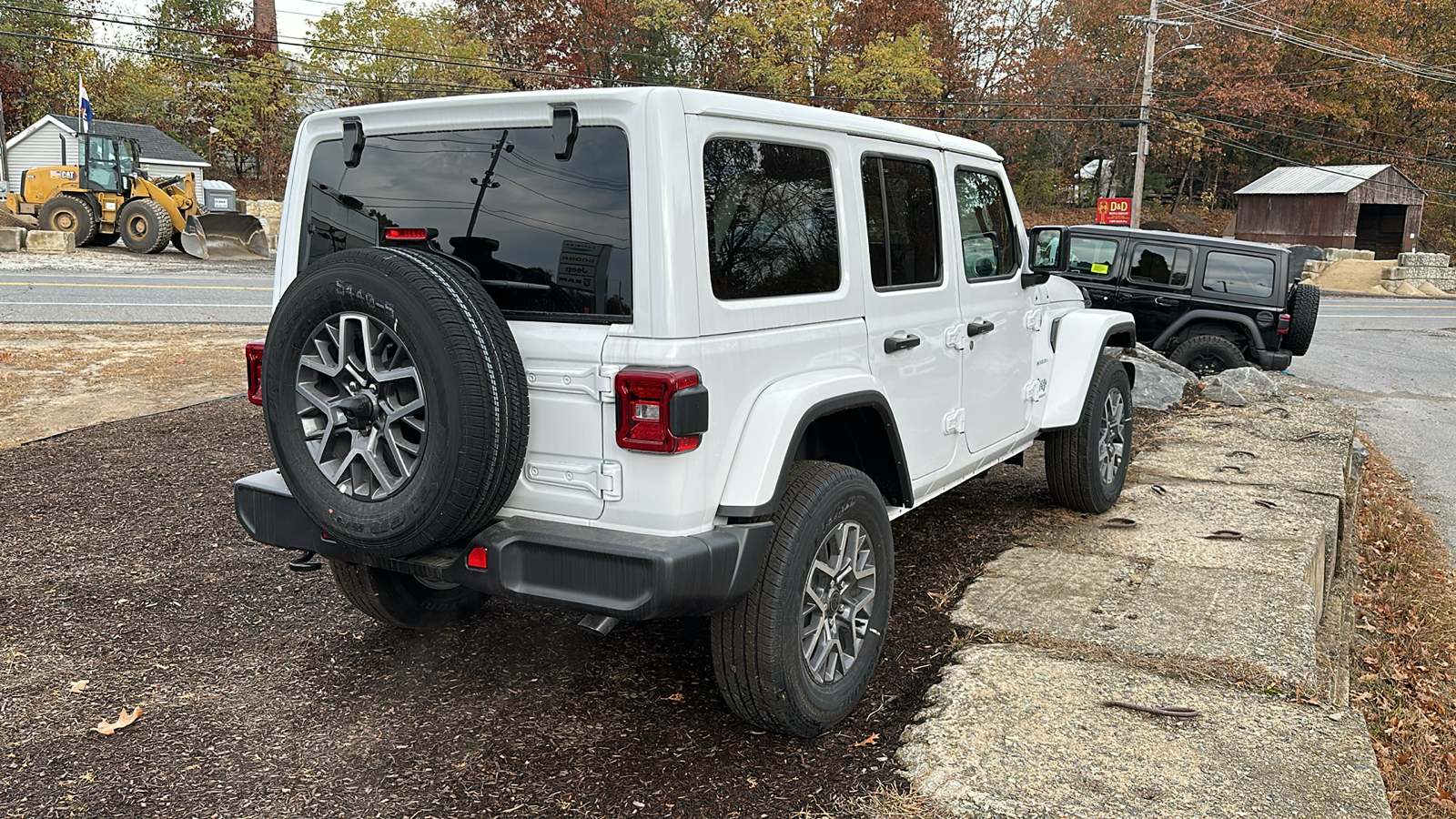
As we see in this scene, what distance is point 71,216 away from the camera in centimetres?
2562

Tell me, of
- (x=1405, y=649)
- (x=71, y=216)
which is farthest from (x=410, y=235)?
(x=71, y=216)

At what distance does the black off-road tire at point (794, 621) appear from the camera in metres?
3.19

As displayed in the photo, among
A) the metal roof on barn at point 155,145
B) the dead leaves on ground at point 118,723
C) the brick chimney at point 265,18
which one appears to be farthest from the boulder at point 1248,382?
the brick chimney at point 265,18

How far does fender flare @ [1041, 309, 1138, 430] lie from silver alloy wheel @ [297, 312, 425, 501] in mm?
3603

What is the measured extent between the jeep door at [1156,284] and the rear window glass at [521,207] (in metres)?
10.7

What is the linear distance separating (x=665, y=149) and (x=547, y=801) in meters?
1.90

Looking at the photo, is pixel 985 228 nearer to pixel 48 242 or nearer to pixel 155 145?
pixel 48 242

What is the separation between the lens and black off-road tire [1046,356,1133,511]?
18.9 ft

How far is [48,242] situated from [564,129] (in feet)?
84.5

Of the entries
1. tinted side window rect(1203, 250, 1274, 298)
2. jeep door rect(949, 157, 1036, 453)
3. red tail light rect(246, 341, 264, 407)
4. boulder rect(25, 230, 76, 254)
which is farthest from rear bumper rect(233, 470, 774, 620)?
boulder rect(25, 230, 76, 254)

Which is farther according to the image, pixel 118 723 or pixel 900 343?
pixel 900 343

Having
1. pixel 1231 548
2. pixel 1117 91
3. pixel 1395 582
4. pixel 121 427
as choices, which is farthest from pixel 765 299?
pixel 1117 91

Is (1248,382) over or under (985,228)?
under

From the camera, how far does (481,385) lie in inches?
112
